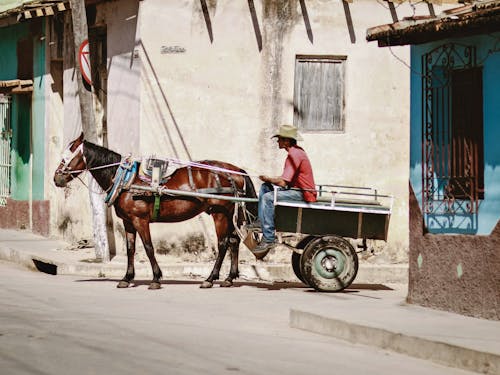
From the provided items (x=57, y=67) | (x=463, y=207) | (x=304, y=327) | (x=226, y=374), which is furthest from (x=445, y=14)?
(x=57, y=67)

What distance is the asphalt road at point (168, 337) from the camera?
28.3 feet

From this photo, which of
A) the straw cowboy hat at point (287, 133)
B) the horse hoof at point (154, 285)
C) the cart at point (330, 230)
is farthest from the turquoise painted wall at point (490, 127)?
the horse hoof at point (154, 285)

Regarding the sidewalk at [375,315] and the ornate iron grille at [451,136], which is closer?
the sidewalk at [375,315]

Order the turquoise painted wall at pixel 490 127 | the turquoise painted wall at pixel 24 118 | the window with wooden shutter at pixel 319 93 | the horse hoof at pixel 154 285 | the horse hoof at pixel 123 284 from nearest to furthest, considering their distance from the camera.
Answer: the turquoise painted wall at pixel 490 127
the horse hoof at pixel 154 285
the horse hoof at pixel 123 284
the window with wooden shutter at pixel 319 93
the turquoise painted wall at pixel 24 118

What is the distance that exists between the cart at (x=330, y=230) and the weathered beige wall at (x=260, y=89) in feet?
12.2

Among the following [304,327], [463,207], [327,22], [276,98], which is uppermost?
[327,22]

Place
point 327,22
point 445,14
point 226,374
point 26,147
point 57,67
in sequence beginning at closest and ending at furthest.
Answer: point 226,374
point 445,14
point 327,22
point 57,67
point 26,147

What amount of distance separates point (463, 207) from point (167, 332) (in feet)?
11.1

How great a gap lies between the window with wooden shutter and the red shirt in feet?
13.1

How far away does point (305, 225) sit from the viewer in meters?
14.6

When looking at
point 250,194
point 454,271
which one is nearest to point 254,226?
point 250,194

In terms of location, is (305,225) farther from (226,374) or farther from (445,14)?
(226,374)

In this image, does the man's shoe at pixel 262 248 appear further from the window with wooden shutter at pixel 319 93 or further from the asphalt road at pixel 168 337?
the window with wooden shutter at pixel 319 93

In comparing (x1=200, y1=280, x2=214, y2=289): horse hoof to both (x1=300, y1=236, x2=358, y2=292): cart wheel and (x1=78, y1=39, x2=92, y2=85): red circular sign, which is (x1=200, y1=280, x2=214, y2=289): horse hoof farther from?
(x1=78, y1=39, x2=92, y2=85): red circular sign
